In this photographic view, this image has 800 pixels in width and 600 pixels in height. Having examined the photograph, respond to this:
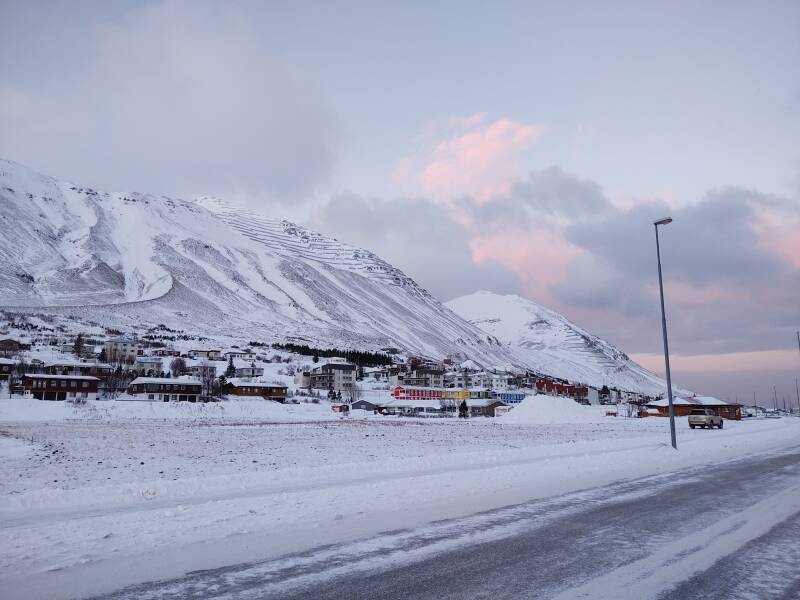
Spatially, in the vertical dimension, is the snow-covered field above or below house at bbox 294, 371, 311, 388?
below

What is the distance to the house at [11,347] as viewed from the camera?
452ft

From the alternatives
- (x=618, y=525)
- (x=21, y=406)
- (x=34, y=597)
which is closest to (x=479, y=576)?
(x=618, y=525)

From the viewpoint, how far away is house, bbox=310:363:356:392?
15488cm

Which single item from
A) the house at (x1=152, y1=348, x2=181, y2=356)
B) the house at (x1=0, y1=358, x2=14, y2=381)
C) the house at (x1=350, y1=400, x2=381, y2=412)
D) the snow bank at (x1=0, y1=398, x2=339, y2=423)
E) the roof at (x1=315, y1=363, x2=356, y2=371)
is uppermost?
the house at (x1=152, y1=348, x2=181, y2=356)

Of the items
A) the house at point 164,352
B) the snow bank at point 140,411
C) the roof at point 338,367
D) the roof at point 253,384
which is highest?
the house at point 164,352

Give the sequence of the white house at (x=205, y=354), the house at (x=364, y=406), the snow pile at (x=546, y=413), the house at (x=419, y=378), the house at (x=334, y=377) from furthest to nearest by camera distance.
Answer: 1. the house at (x=419, y=378)
2. the white house at (x=205, y=354)
3. the house at (x=334, y=377)
4. the house at (x=364, y=406)
5. the snow pile at (x=546, y=413)

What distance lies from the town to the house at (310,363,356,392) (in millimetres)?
276

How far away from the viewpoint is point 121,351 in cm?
15775

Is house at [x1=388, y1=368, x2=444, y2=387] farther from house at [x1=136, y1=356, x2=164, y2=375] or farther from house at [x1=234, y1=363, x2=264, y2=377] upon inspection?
house at [x1=136, y1=356, x2=164, y2=375]

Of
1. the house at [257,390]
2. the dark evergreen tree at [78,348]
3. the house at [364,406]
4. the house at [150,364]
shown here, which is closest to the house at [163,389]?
the house at [257,390]

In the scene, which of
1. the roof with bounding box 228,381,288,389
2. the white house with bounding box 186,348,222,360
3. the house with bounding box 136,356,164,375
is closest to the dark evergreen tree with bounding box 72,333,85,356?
the house with bounding box 136,356,164,375

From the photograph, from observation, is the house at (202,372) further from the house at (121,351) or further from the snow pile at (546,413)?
the snow pile at (546,413)

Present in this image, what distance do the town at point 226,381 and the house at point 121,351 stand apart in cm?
26

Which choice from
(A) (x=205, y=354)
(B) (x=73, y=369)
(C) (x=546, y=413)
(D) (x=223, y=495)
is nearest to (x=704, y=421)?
(C) (x=546, y=413)
